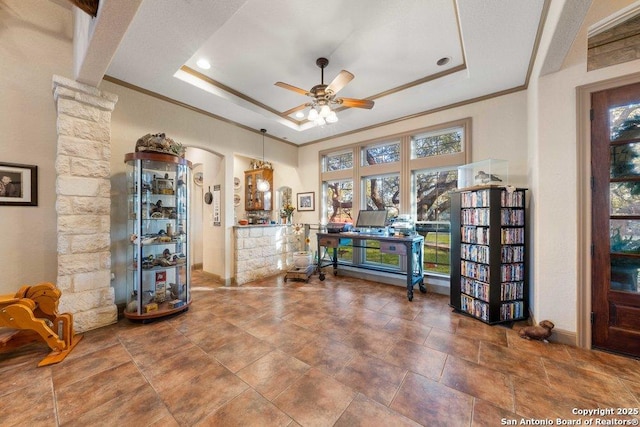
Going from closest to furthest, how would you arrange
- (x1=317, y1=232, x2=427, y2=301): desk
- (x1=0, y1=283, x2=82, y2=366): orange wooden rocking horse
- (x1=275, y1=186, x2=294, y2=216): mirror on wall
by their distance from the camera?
(x1=0, y1=283, x2=82, y2=366): orange wooden rocking horse < (x1=317, y1=232, x2=427, y2=301): desk < (x1=275, y1=186, x2=294, y2=216): mirror on wall

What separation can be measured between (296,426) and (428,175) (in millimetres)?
4116

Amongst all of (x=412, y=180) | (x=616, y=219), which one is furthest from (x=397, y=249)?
(x=616, y=219)

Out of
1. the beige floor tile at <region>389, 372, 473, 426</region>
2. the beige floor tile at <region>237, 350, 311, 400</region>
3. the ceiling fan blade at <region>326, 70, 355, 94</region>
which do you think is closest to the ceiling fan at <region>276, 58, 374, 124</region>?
the ceiling fan blade at <region>326, 70, 355, 94</region>

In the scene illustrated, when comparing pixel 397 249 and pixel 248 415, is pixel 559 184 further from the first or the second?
pixel 248 415

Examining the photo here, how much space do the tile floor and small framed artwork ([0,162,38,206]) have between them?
1542mm

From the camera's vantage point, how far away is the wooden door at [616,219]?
2.15 m

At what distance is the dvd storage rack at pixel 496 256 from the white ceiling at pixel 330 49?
5.19 feet

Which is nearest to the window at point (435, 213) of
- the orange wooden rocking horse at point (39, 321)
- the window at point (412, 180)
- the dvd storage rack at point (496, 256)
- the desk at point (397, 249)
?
the window at point (412, 180)

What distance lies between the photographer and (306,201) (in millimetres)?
5871

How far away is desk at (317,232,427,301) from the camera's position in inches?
144

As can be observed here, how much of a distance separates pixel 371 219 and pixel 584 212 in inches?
109

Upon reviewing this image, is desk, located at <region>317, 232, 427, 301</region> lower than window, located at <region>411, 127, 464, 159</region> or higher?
lower

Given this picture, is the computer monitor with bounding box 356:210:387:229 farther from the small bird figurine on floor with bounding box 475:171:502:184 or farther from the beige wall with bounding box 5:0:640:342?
the beige wall with bounding box 5:0:640:342

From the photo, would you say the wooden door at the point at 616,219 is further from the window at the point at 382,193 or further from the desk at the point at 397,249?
the window at the point at 382,193
